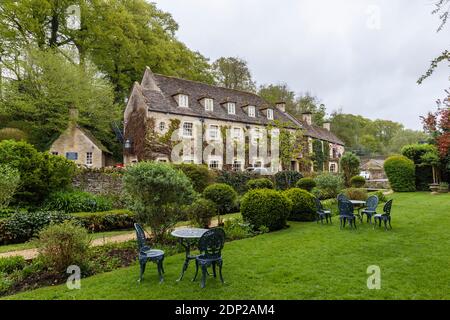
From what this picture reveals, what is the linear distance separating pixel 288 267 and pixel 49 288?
4.90 metres

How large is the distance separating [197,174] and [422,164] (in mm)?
17003

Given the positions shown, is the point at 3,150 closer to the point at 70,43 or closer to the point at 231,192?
the point at 231,192

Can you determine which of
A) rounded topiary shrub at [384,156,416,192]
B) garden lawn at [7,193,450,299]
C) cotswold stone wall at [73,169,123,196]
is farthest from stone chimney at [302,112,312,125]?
garden lawn at [7,193,450,299]

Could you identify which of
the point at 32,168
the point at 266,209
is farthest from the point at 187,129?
the point at 266,209

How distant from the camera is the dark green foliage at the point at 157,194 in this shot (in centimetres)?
891

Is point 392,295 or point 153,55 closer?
point 392,295

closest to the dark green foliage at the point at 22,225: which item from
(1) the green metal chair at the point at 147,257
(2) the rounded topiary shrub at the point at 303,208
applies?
(1) the green metal chair at the point at 147,257

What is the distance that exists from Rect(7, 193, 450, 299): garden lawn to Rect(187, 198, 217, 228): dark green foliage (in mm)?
2144

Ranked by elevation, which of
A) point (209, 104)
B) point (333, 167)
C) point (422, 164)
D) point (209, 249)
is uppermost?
point (209, 104)

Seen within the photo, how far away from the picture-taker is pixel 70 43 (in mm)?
30141

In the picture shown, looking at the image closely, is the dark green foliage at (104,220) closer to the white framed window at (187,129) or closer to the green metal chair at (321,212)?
the green metal chair at (321,212)

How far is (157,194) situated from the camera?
360 inches

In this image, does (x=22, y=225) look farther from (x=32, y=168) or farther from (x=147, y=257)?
(x=147, y=257)
